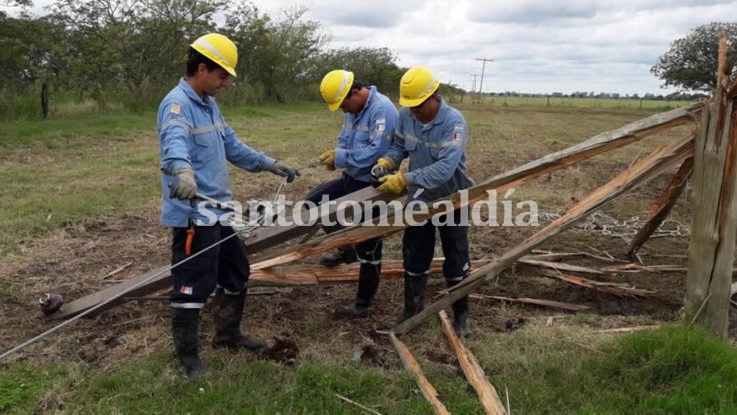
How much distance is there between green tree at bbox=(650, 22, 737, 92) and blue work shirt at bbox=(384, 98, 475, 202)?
4789cm

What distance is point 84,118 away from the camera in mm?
17859

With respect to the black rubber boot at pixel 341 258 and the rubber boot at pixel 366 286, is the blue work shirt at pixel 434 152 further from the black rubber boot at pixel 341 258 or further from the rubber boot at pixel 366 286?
the black rubber boot at pixel 341 258

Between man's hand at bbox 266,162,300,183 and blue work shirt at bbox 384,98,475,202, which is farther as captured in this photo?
Answer: man's hand at bbox 266,162,300,183

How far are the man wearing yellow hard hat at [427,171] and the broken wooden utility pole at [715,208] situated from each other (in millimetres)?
1488

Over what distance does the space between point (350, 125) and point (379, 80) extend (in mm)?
42925

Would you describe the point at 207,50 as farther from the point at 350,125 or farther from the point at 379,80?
the point at 379,80

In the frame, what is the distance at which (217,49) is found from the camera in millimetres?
3660

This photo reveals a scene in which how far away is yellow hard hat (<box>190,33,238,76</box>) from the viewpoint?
3.64 m

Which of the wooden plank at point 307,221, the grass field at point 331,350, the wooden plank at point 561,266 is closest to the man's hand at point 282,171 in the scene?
the wooden plank at point 307,221

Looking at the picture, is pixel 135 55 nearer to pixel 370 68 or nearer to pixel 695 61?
pixel 370 68

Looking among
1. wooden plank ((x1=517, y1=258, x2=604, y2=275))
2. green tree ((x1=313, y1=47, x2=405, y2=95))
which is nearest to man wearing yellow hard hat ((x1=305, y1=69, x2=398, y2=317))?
wooden plank ((x1=517, y1=258, x2=604, y2=275))

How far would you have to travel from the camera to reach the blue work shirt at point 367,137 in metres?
4.90

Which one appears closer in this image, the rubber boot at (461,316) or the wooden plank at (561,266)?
the rubber boot at (461,316)

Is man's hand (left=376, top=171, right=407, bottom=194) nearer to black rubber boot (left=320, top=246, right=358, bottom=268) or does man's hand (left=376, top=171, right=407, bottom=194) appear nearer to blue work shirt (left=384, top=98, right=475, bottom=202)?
blue work shirt (left=384, top=98, right=475, bottom=202)
